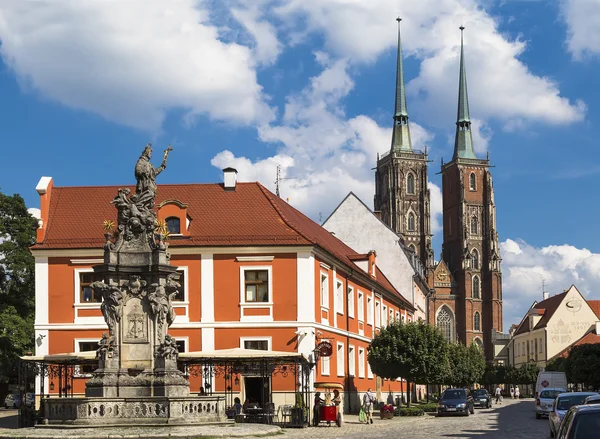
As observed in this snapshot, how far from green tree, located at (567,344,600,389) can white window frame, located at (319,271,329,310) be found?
32726mm

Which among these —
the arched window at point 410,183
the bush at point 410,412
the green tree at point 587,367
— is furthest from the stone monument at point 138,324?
the arched window at point 410,183

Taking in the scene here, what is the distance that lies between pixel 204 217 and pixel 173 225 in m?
1.71

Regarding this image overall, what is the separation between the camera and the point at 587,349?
236 feet

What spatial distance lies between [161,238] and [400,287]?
4660cm

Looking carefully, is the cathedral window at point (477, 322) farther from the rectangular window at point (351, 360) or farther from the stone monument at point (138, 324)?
the stone monument at point (138, 324)

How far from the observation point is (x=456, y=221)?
165375mm

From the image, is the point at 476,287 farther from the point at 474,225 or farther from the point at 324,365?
the point at 324,365

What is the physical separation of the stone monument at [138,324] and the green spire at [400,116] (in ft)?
479

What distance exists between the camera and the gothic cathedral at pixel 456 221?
153 meters

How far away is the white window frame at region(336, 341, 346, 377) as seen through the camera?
47.2 meters

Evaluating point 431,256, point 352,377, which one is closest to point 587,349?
point 352,377

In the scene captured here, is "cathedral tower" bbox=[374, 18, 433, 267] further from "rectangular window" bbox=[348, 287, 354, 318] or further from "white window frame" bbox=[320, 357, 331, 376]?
"white window frame" bbox=[320, 357, 331, 376]

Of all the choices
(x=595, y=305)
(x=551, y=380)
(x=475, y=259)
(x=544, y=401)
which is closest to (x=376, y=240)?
(x=551, y=380)

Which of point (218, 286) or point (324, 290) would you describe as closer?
point (218, 286)
